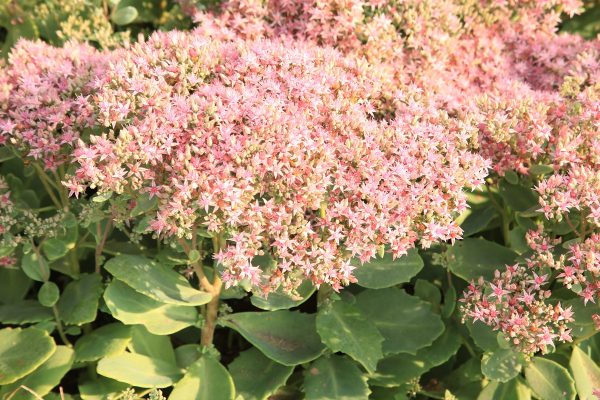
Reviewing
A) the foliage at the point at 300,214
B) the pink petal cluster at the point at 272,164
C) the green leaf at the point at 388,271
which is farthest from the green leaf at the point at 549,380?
the pink petal cluster at the point at 272,164

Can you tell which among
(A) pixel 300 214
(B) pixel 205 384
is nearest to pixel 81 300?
(B) pixel 205 384

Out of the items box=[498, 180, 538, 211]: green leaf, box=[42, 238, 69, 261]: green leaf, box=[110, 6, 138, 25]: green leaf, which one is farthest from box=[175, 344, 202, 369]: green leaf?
box=[110, 6, 138, 25]: green leaf

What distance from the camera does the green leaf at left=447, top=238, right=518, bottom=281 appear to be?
298cm

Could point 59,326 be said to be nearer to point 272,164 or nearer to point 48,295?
point 48,295

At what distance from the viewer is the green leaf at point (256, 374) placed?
2.83m

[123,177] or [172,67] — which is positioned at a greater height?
[172,67]

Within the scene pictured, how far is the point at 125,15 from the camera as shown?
3.65m

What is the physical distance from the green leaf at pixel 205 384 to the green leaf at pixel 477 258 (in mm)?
1082

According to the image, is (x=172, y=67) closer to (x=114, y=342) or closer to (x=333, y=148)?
(x=333, y=148)

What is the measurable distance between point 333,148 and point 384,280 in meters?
0.65

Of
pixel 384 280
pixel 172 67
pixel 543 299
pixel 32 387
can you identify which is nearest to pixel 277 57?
pixel 172 67

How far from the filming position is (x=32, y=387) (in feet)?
9.23

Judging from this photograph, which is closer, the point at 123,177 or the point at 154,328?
the point at 123,177

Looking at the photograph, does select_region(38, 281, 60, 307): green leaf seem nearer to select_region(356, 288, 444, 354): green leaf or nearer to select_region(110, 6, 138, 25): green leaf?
select_region(356, 288, 444, 354): green leaf
